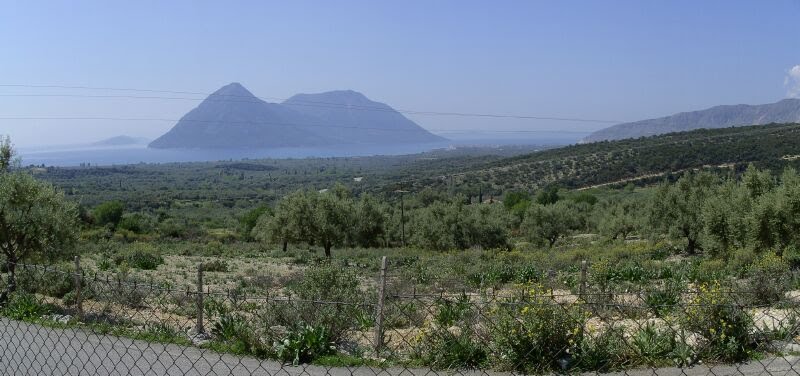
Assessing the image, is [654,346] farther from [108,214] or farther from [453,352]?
[108,214]

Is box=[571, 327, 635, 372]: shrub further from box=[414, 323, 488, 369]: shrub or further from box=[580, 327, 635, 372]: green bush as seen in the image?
box=[414, 323, 488, 369]: shrub

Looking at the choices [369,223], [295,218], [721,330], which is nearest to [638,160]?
[369,223]

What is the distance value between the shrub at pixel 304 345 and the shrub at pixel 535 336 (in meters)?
2.50

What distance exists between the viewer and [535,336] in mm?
7035

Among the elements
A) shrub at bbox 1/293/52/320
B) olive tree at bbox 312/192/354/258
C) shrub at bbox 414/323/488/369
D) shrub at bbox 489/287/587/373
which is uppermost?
shrub at bbox 489/287/587/373

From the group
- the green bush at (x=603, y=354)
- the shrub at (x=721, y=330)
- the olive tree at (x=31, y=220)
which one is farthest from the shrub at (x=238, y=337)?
the olive tree at (x=31, y=220)

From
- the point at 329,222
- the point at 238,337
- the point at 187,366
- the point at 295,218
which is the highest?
the point at 238,337

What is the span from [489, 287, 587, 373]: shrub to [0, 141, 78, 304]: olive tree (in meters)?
12.5

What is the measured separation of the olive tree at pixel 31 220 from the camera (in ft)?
47.9

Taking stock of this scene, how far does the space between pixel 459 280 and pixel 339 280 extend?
8540 mm

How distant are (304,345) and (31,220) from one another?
1033 centimetres

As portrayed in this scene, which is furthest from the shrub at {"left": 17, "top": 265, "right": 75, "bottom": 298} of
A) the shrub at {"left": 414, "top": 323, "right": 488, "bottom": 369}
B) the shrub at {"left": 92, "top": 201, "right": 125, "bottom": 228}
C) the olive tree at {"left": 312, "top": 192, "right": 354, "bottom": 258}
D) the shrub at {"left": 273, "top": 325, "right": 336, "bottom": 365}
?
the shrub at {"left": 92, "top": 201, "right": 125, "bottom": 228}

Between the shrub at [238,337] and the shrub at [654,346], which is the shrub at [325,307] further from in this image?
the shrub at [654,346]

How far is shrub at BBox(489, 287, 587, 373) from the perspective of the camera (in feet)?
22.9
